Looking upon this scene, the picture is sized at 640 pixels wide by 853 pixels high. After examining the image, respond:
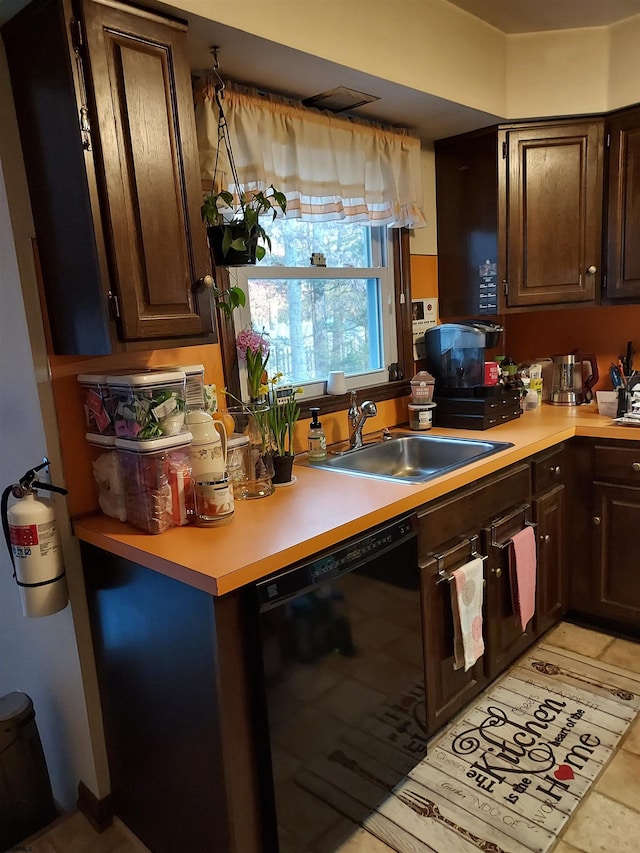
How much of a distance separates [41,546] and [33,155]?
101 centimetres

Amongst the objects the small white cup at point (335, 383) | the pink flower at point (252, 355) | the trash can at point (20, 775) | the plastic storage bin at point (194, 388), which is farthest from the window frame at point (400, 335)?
the trash can at point (20, 775)

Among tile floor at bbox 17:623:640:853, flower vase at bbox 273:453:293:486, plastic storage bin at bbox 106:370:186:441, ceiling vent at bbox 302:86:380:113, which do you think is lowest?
tile floor at bbox 17:623:640:853

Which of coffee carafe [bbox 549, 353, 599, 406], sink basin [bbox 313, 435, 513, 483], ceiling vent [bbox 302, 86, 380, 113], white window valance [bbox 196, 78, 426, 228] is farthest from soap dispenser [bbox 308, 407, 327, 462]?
coffee carafe [bbox 549, 353, 599, 406]

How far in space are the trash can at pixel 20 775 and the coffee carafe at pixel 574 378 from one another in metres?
2.66

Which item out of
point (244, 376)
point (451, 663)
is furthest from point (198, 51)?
point (451, 663)

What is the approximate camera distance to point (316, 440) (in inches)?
89.3

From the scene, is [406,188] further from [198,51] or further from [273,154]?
[198,51]

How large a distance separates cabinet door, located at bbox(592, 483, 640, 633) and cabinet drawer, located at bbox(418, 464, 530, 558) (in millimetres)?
443

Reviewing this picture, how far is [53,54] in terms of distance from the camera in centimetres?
141

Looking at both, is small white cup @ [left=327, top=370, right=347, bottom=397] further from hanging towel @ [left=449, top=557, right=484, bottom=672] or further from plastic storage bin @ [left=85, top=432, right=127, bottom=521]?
plastic storage bin @ [left=85, top=432, right=127, bottom=521]

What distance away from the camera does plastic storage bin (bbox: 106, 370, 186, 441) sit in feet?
5.08

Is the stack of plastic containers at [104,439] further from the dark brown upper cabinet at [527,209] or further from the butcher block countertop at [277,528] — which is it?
the dark brown upper cabinet at [527,209]

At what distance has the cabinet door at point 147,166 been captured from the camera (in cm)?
144

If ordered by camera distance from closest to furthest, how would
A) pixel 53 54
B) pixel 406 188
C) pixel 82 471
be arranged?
A: pixel 53 54 → pixel 82 471 → pixel 406 188
